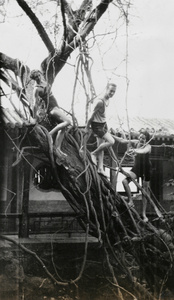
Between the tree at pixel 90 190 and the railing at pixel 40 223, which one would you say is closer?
the tree at pixel 90 190

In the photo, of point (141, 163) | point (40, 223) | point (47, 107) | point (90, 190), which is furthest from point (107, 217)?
point (47, 107)

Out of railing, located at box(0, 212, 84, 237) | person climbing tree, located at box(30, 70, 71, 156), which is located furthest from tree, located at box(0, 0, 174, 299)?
railing, located at box(0, 212, 84, 237)

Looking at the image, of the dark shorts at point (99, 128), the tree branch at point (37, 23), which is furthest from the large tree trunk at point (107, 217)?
the tree branch at point (37, 23)

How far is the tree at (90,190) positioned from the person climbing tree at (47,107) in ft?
0.33

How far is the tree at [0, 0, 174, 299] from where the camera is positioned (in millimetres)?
5660

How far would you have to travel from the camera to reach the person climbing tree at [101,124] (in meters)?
5.64

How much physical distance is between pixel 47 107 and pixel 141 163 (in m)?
1.64

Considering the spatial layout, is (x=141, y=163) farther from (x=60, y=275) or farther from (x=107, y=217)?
(x=60, y=275)

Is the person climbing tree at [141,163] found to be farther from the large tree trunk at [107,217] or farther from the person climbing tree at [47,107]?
the person climbing tree at [47,107]

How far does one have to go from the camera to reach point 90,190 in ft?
18.9

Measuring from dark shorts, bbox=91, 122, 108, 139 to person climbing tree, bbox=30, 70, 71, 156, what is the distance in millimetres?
358

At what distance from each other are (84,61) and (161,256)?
2966 millimetres

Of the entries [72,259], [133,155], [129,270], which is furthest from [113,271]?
[133,155]

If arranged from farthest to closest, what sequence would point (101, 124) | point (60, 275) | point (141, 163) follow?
point (141, 163) → point (101, 124) → point (60, 275)
